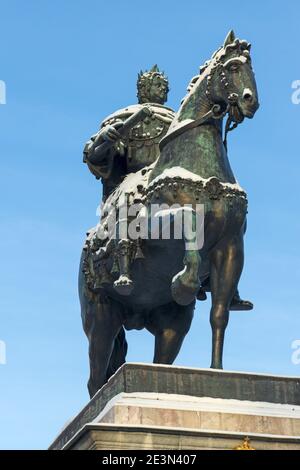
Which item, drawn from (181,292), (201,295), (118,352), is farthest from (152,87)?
(181,292)

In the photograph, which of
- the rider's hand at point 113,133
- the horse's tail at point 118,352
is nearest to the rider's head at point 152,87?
the rider's hand at point 113,133

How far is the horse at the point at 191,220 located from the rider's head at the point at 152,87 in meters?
1.81

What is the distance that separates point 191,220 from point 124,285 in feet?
4.63

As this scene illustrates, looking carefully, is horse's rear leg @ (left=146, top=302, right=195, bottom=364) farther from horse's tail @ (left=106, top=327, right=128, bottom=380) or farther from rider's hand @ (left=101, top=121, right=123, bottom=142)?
rider's hand @ (left=101, top=121, right=123, bottom=142)

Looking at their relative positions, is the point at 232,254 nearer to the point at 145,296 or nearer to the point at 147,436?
the point at 145,296

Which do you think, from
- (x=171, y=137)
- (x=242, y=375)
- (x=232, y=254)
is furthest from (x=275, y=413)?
(x=171, y=137)

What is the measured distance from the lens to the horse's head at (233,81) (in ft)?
81.2

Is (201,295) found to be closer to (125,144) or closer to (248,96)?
(125,144)

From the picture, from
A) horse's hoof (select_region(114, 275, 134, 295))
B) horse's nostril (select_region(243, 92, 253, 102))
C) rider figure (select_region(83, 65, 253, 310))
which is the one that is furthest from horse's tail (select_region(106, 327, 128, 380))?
horse's nostril (select_region(243, 92, 253, 102))

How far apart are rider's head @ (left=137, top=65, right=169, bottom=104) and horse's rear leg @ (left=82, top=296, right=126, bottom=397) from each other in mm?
3405

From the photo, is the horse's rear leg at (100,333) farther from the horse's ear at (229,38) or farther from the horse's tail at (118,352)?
the horse's ear at (229,38)

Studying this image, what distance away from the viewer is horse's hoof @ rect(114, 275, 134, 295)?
81.7ft

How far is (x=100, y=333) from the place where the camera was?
26.3 meters
